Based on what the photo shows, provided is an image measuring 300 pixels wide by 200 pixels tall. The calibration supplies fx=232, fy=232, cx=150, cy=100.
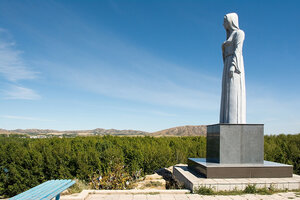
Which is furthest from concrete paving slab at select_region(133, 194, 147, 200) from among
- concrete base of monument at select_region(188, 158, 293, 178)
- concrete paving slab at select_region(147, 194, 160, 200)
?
concrete base of monument at select_region(188, 158, 293, 178)

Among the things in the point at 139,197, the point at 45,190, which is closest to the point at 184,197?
the point at 139,197

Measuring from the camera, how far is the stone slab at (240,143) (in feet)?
23.9

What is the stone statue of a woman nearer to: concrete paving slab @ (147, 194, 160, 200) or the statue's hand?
the statue's hand

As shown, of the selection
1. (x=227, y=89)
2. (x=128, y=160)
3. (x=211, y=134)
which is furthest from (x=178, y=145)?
(x=227, y=89)

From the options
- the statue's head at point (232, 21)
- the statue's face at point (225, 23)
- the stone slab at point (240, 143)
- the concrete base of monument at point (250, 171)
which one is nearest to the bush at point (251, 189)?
the concrete base of monument at point (250, 171)

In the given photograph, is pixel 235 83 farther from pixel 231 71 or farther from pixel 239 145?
pixel 239 145

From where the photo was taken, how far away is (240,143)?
7355mm

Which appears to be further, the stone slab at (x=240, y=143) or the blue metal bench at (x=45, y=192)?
the stone slab at (x=240, y=143)

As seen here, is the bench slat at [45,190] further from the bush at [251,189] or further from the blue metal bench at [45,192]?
the bush at [251,189]

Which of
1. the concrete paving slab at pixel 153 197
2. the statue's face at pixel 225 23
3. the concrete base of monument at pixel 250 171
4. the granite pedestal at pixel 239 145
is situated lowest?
the concrete paving slab at pixel 153 197

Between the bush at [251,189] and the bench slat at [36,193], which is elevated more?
the bench slat at [36,193]

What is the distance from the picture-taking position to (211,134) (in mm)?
8156

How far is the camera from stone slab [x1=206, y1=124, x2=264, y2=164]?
287 inches

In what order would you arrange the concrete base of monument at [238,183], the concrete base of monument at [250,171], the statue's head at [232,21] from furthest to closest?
the statue's head at [232,21] < the concrete base of monument at [250,171] < the concrete base of monument at [238,183]
